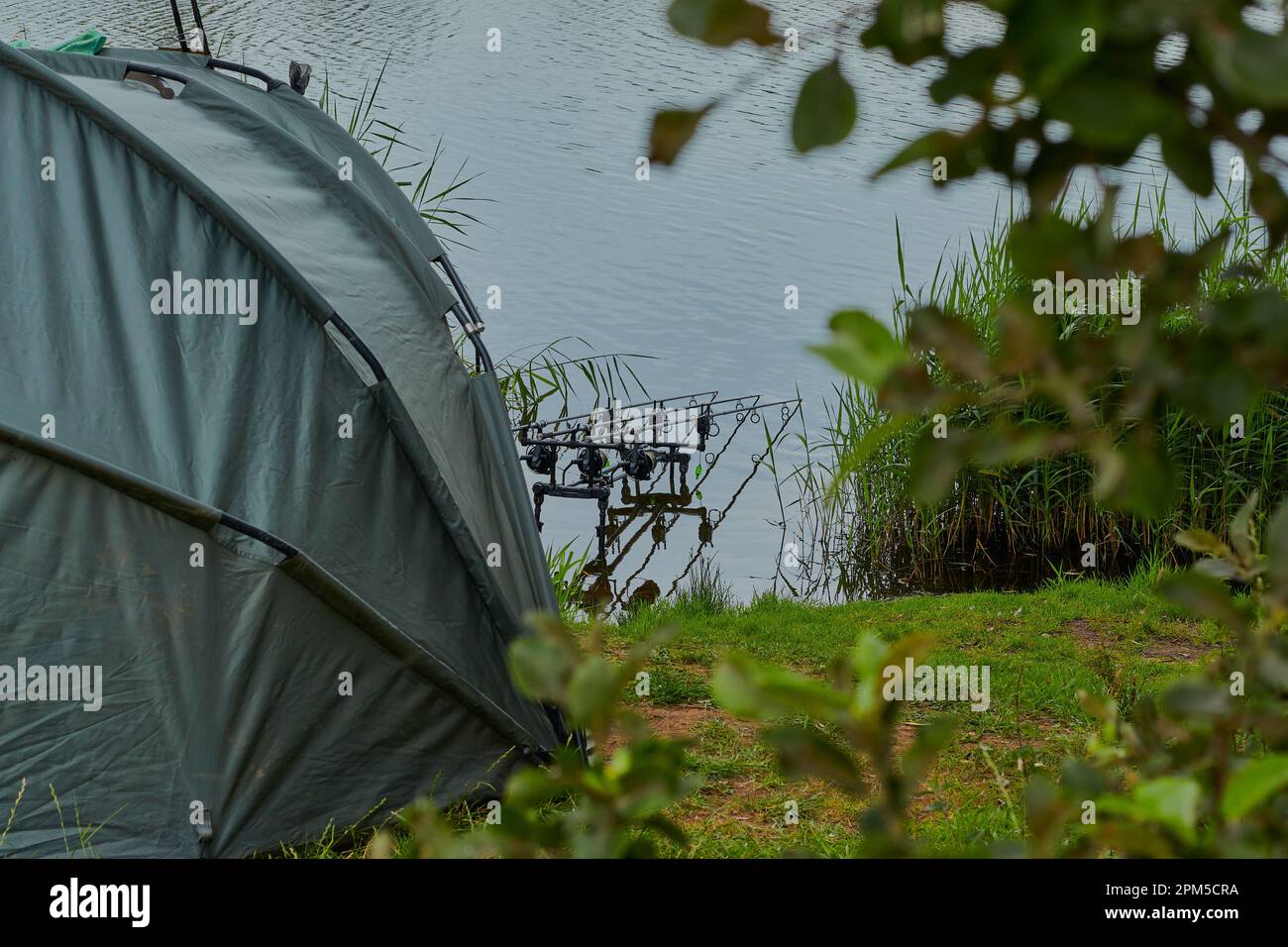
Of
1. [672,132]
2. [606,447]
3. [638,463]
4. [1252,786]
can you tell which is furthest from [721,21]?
[638,463]

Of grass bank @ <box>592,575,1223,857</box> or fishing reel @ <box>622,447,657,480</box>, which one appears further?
fishing reel @ <box>622,447,657,480</box>

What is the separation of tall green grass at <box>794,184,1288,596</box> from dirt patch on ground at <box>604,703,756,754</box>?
86.7 inches

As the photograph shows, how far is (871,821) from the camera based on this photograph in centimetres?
67

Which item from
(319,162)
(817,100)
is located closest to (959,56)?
(817,100)

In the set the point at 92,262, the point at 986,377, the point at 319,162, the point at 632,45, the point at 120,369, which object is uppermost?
the point at 632,45

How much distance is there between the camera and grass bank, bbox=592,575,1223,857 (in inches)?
140

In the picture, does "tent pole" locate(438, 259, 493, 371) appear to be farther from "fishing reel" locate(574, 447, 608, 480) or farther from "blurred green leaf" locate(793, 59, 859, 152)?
"fishing reel" locate(574, 447, 608, 480)

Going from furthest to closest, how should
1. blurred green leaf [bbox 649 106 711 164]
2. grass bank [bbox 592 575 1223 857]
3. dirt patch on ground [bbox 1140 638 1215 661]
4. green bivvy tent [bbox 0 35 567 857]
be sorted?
dirt patch on ground [bbox 1140 638 1215 661] < grass bank [bbox 592 575 1223 857] < green bivvy tent [bbox 0 35 567 857] < blurred green leaf [bbox 649 106 711 164]

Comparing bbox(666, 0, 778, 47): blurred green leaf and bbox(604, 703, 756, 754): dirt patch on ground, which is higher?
bbox(666, 0, 778, 47): blurred green leaf

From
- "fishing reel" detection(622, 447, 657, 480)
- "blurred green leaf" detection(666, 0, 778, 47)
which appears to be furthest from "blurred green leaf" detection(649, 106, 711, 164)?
"fishing reel" detection(622, 447, 657, 480)

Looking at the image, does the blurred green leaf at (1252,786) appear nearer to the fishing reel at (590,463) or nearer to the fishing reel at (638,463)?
the fishing reel at (590,463)

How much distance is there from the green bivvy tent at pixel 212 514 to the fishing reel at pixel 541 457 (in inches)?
169
